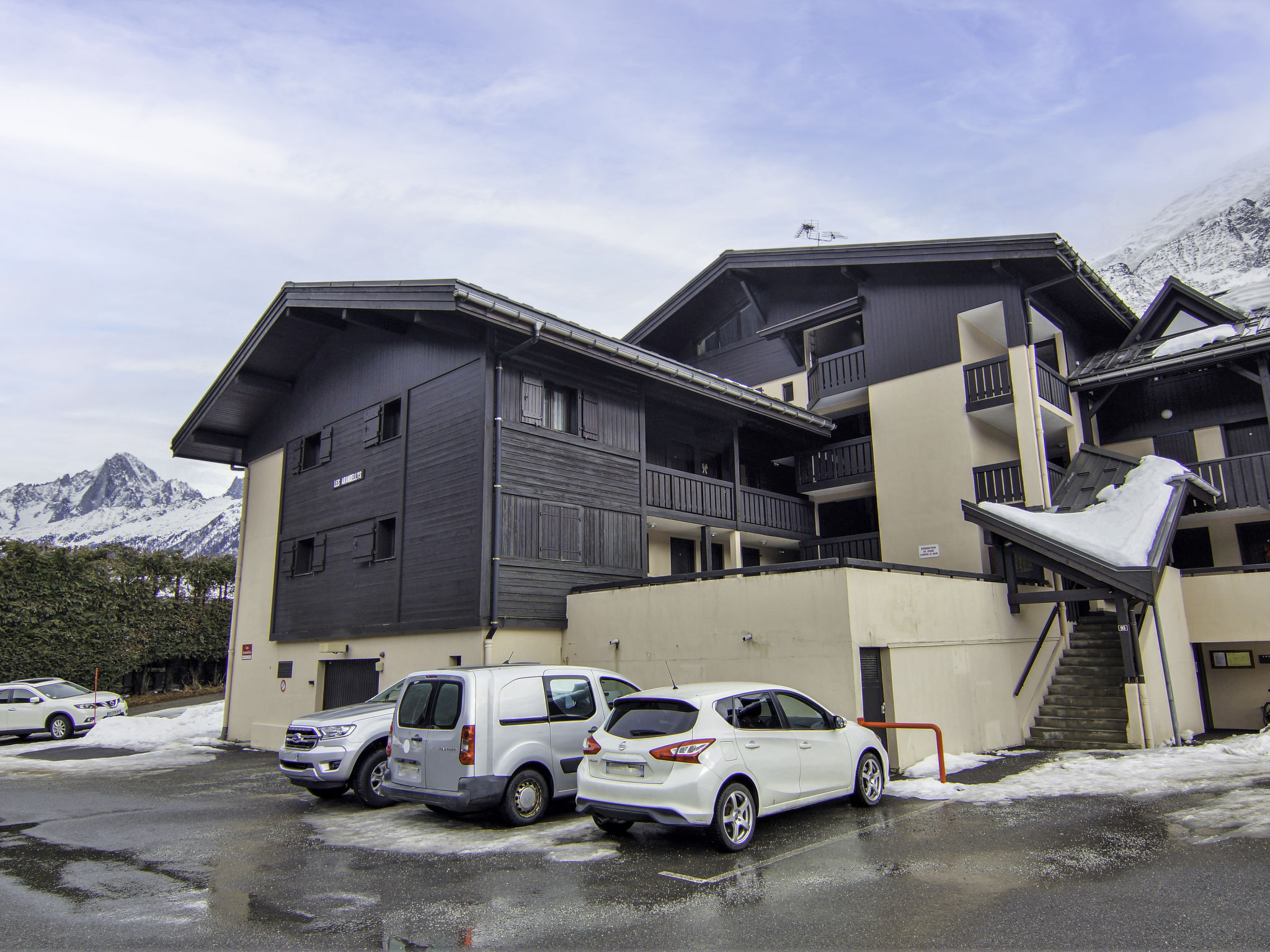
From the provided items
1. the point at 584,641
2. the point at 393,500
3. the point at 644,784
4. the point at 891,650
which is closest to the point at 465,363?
the point at 393,500

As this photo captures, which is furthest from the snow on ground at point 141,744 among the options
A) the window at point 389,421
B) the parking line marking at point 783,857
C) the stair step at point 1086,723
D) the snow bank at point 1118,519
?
the snow bank at point 1118,519

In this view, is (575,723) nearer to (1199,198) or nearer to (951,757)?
(951,757)

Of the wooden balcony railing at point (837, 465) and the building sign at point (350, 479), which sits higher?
the wooden balcony railing at point (837, 465)

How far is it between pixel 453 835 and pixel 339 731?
9.50ft

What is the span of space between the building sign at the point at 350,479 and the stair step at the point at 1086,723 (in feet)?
47.0

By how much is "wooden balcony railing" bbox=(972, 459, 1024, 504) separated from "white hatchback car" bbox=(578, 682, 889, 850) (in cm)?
1164

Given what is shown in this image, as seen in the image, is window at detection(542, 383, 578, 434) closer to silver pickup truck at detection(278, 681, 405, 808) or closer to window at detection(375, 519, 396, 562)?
window at detection(375, 519, 396, 562)

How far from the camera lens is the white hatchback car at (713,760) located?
7.24 metres

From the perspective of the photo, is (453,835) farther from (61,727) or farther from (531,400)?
(61,727)

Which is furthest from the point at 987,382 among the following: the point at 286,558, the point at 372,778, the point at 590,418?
the point at 286,558

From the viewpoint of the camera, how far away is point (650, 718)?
7.76m

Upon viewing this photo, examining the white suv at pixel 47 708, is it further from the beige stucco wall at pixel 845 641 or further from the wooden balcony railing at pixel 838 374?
the wooden balcony railing at pixel 838 374

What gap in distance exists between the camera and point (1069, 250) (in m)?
17.7

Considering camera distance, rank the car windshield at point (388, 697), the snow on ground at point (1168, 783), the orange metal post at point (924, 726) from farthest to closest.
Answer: the car windshield at point (388, 697), the orange metal post at point (924, 726), the snow on ground at point (1168, 783)
